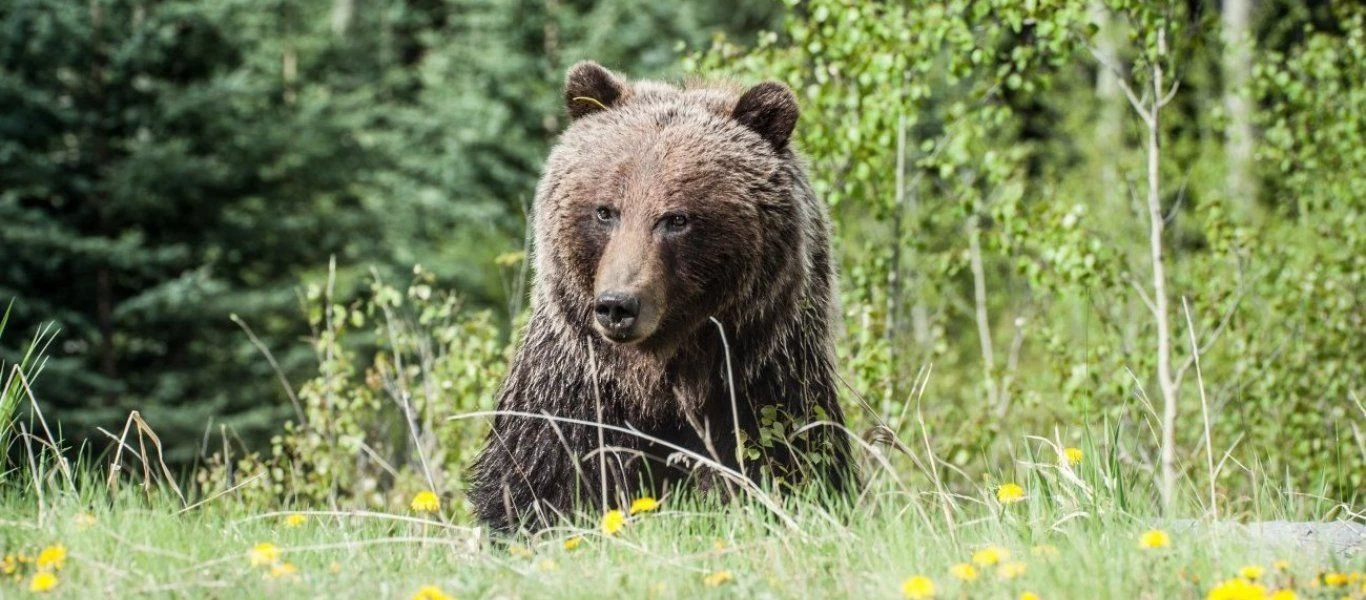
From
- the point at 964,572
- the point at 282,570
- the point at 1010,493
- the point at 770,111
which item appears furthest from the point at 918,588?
the point at 770,111

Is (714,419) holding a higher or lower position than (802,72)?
lower

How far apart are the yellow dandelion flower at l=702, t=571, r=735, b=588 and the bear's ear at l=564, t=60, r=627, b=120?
2384mm

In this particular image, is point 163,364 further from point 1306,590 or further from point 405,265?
point 1306,590

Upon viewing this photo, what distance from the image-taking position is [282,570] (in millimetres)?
2971

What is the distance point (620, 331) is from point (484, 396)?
2.74 meters

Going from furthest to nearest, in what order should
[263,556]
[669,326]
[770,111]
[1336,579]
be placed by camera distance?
[770,111] < [669,326] < [263,556] < [1336,579]

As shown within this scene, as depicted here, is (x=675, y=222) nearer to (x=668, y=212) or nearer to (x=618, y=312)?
(x=668, y=212)

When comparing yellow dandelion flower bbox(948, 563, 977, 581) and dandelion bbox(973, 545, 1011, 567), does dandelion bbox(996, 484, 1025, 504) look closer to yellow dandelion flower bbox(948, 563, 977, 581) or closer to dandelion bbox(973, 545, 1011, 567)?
dandelion bbox(973, 545, 1011, 567)

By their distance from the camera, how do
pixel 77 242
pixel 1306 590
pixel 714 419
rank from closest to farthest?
pixel 1306 590, pixel 714 419, pixel 77 242

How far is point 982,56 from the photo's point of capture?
6.37m

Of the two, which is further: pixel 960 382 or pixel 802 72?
pixel 960 382

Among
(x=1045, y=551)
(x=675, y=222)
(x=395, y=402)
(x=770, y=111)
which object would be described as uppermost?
(x=770, y=111)

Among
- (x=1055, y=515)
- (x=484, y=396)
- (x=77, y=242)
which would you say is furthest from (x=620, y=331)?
(x=77, y=242)

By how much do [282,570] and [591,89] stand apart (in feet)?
8.23
